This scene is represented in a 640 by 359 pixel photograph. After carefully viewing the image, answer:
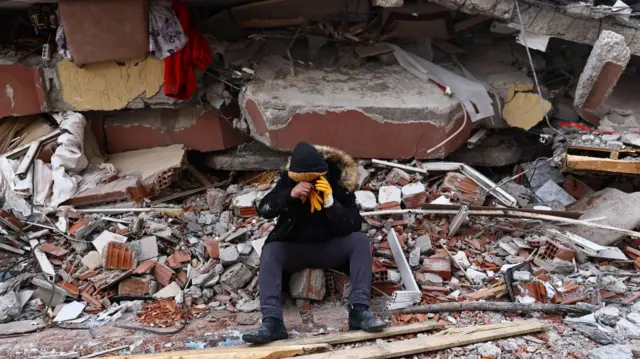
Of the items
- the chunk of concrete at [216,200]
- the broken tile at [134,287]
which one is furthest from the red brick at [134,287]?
the chunk of concrete at [216,200]

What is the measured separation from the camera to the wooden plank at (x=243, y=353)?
11.1 ft

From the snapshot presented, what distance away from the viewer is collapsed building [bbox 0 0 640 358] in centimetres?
446

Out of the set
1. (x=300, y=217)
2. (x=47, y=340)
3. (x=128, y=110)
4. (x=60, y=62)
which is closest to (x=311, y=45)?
(x=128, y=110)

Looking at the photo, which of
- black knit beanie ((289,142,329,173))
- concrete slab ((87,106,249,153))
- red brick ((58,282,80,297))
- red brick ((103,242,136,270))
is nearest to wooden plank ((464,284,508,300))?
black knit beanie ((289,142,329,173))

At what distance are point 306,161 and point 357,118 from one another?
2401 millimetres

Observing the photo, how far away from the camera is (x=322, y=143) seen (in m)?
6.12

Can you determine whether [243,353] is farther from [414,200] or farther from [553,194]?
[553,194]

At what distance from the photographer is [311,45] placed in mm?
7008

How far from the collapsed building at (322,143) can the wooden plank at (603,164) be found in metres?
0.01

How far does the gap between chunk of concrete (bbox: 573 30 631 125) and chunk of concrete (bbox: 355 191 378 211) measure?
259 centimetres

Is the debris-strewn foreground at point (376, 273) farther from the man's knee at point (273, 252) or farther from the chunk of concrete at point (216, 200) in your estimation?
the man's knee at point (273, 252)

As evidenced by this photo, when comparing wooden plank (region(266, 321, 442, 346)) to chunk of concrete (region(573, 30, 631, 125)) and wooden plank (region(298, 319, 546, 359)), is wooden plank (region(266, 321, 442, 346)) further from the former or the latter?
chunk of concrete (region(573, 30, 631, 125))

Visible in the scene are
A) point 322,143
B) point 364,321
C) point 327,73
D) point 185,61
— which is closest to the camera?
point 364,321

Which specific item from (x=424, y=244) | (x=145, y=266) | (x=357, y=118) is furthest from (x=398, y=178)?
(x=145, y=266)
